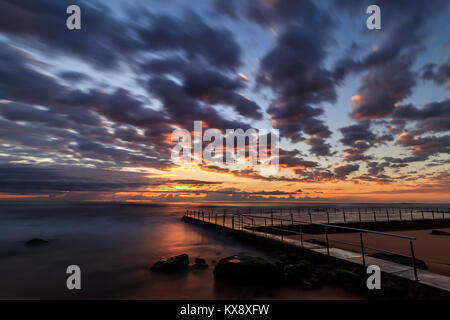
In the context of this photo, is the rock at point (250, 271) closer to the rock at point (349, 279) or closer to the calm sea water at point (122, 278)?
the calm sea water at point (122, 278)

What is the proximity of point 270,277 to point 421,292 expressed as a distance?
3997 mm

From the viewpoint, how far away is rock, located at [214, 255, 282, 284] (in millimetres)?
7617

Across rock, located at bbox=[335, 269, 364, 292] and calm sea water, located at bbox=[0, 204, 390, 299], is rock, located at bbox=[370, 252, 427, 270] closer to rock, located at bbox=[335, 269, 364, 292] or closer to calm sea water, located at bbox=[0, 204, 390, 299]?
rock, located at bbox=[335, 269, 364, 292]

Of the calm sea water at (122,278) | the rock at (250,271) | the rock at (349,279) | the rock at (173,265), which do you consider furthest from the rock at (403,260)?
the rock at (173,265)

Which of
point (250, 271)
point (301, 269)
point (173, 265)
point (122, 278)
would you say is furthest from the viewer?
point (173, 265)

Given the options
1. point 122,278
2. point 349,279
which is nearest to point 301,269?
point 349,279

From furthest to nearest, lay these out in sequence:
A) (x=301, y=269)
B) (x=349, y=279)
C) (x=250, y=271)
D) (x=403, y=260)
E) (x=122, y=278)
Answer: (x=122, y=278) < (x=403, y=260) < (x=301, y=269) < (x=250, y=271) < (x=349, y=279)

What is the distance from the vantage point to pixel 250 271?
7742 millimetres

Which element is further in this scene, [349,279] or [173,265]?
[173,265]

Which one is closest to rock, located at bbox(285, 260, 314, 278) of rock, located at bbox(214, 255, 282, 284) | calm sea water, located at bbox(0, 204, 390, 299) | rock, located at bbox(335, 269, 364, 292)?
rock, located at bbox(214, 255, 282, 284)

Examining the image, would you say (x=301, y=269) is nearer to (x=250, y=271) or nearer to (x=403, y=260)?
(x=250, y=271)
